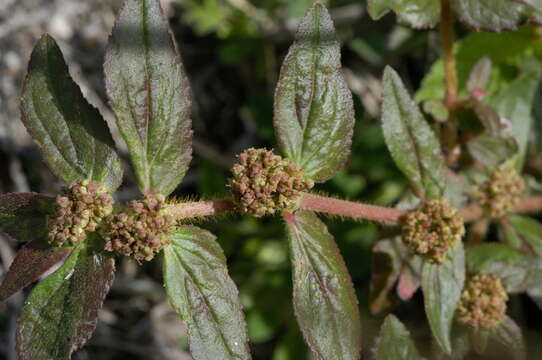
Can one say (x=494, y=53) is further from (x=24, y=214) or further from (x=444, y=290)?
(x=24, y=214)

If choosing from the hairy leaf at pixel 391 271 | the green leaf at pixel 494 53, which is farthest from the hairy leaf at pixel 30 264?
the green leaf at pixel 494 53

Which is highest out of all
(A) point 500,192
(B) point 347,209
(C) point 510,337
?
(B) point 347,209

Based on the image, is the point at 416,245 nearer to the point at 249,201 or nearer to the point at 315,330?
the point at 315,330

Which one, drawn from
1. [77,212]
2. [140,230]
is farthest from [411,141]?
[77,212]

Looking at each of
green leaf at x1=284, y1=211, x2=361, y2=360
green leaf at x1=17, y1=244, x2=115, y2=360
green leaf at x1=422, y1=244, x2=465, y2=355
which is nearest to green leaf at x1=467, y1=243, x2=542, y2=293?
green leaf at x1=422, y1=244, x2=465, y2=355

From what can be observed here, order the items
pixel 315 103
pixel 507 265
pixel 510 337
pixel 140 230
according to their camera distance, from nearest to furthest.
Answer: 1. pixel 140 230
2. pixel 315 103
3. pixel 510 337
4. pixel 507 265

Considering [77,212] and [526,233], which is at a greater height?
[77,212]
